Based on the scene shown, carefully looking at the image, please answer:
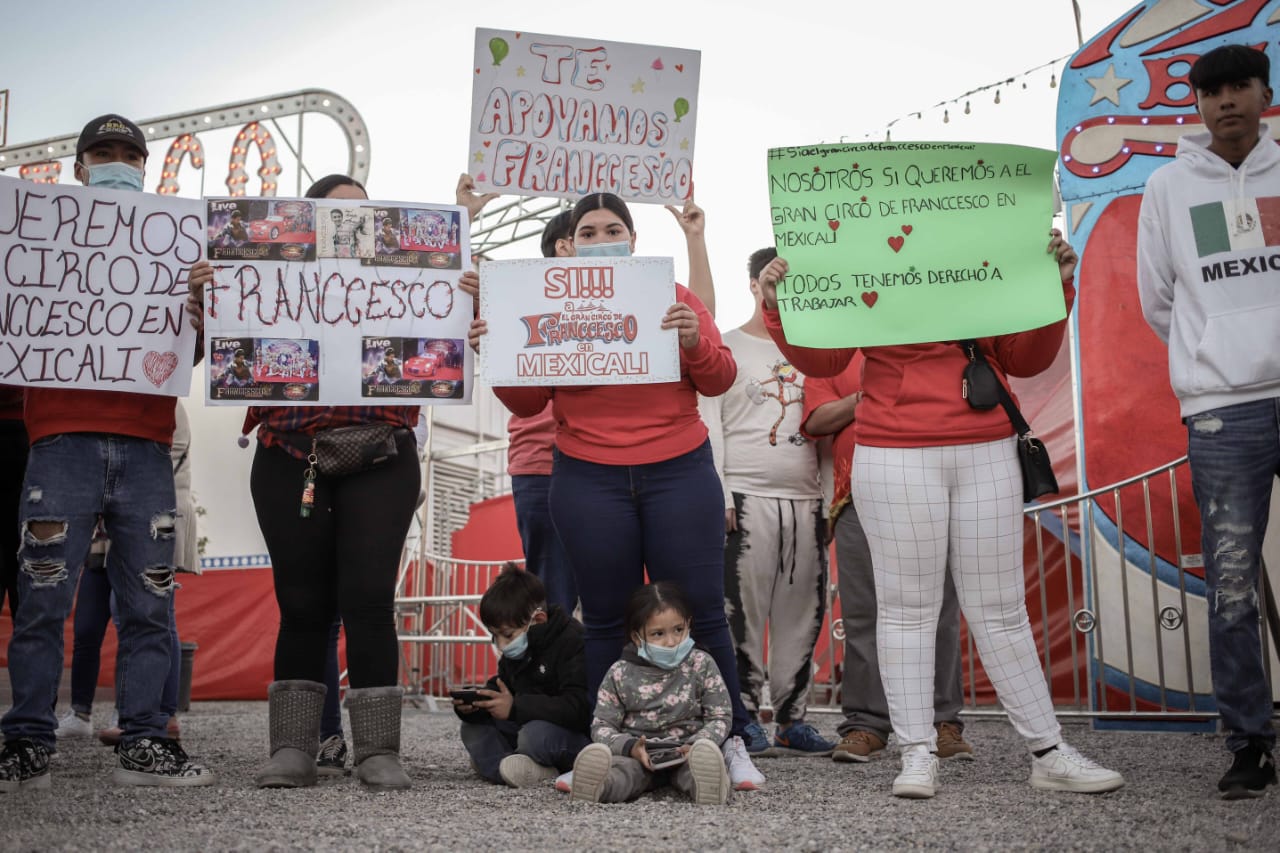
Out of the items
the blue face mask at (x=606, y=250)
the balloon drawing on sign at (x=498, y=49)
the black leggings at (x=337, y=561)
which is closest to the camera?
the black leggings at (x=337, y=561)

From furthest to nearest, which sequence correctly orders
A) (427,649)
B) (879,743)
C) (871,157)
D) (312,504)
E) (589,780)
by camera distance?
(427,649) < (879,743) < (871,157) < (312,504) < (589,780)


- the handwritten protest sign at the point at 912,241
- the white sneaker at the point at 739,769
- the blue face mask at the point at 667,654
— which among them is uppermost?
the handwritten protest sign at the point at 912,241

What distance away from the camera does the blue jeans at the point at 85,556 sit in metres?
3.29

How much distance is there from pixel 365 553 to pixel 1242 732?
243cm

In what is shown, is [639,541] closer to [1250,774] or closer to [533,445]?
[533,445]

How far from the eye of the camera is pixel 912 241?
3.45 m

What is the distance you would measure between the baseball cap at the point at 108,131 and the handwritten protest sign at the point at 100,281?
181mm

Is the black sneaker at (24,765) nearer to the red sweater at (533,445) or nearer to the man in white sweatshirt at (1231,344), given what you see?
the red sweater at (533,445)

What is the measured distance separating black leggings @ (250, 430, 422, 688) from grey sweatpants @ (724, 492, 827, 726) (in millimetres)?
1503

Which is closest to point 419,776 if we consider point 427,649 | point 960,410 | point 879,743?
point 879,743

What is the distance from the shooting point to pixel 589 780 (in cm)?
285

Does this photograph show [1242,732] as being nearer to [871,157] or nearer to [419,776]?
[871,157]

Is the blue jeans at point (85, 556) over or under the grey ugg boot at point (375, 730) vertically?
over

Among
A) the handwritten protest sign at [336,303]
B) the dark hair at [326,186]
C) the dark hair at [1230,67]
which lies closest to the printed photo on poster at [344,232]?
the handwritten protest sign at [336,303]
